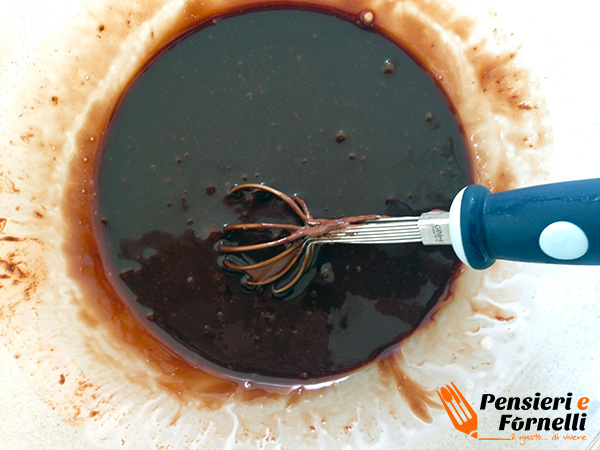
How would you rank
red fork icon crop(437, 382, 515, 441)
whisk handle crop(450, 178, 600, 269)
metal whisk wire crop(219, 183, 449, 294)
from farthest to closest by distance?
red fork icon crop(437, 382, 515, 441) < metal whisk wire crop(219, 183, 449, 294) < whisk handle crop(450, 178, 600, 269)

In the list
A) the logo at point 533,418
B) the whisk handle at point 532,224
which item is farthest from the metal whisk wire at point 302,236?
the logo at point 533,418

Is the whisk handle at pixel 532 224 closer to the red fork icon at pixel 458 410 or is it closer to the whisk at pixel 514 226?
the whisk at pixel 514 226

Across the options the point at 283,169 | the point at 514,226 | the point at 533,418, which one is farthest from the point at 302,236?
the point at 533,418

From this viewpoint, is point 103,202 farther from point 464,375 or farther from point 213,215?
point 464,375

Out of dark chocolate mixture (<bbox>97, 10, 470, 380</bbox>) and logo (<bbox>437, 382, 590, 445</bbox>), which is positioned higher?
dark chocolate mixture (<bbox>97, 10, 470, 380</bbox>)

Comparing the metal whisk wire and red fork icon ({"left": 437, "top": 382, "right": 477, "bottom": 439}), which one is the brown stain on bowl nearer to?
red fork icon ({"left": 437, "top": 382, "right": 477, "bottom": 439})

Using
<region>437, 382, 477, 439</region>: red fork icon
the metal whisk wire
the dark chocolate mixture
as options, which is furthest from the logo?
the metal whisk wire
